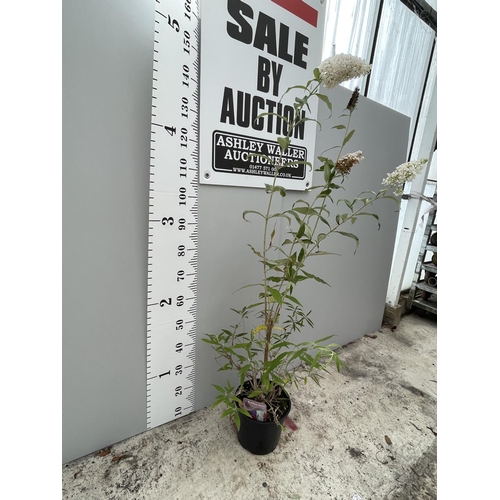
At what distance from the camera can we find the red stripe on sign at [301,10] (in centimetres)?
95

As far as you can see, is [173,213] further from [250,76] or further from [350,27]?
[350,27]

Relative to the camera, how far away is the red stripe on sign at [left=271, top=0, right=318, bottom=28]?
95 cm

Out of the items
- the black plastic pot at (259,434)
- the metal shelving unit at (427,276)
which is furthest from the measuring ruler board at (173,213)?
the metal shelving unit at (427,276)

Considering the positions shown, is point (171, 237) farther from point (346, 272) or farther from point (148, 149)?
point (346, 272)

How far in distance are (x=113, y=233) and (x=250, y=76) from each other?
0.75m

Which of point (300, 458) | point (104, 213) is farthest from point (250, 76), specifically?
point (300, 458)

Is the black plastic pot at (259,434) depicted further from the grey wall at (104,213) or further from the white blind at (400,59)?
the white blind at (400,59)

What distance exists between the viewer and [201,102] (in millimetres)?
858

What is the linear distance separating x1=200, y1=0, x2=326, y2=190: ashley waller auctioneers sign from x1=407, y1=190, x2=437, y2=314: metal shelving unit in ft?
5.27

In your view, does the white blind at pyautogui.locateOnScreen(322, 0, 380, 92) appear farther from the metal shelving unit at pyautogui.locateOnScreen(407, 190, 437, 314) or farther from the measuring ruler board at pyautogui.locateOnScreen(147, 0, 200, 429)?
the metal shelving unit at pyautogui.locateOnScreen(407, 190, 437, 314)

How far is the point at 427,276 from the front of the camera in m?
2.19

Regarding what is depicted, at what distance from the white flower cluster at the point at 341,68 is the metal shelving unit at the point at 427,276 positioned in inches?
69.2

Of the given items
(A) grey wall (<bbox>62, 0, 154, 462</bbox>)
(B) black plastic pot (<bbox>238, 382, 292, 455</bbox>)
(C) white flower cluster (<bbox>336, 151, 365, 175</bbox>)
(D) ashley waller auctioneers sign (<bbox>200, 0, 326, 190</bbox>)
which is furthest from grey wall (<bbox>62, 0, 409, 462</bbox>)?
(C) white flower cluster (<bbox>336, 151, 365, 175</bbox>)

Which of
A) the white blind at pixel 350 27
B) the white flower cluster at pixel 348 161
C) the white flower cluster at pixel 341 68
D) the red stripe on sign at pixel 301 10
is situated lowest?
A: the white flower cluster at pixel 348 161
